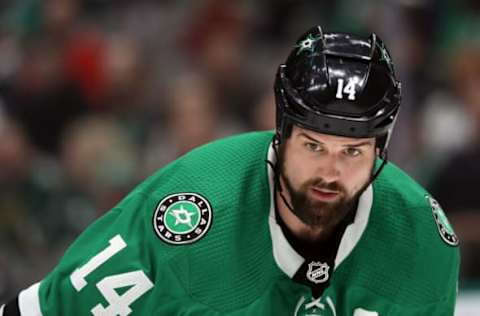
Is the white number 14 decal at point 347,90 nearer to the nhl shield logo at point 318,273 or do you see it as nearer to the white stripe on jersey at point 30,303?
the nhl shield logo at point 318,273

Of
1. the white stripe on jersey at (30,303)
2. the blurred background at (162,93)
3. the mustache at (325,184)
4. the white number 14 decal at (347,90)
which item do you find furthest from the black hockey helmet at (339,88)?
the blurred background at (162,93)

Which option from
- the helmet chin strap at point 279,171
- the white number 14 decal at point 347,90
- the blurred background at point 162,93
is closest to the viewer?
the white number 14 decal at point 347,90

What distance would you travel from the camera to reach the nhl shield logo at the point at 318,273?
2748mm

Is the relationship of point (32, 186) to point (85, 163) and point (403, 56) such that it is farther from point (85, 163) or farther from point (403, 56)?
point (403, 56)

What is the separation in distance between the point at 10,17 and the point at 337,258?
2825 millimetres

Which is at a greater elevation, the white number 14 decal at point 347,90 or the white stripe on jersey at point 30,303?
the white number 14 decal at point 347,90

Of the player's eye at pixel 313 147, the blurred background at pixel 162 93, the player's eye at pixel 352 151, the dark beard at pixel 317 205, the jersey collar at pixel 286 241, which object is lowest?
the blurred background at pixel 162 93

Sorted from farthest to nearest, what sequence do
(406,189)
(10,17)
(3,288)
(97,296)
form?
(10,17) < (3,288) < (406,189) < (97,296)

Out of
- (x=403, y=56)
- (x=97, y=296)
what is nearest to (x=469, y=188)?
(x=403, y=56)

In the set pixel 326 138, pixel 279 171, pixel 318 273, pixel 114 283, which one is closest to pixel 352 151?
pixel 326 138

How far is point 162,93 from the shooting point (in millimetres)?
5207

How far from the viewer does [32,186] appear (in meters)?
4.75

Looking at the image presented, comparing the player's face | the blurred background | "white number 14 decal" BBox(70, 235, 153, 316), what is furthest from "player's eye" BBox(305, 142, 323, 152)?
the blurred background

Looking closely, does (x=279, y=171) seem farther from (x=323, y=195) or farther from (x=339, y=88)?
(x=339, y=88)
